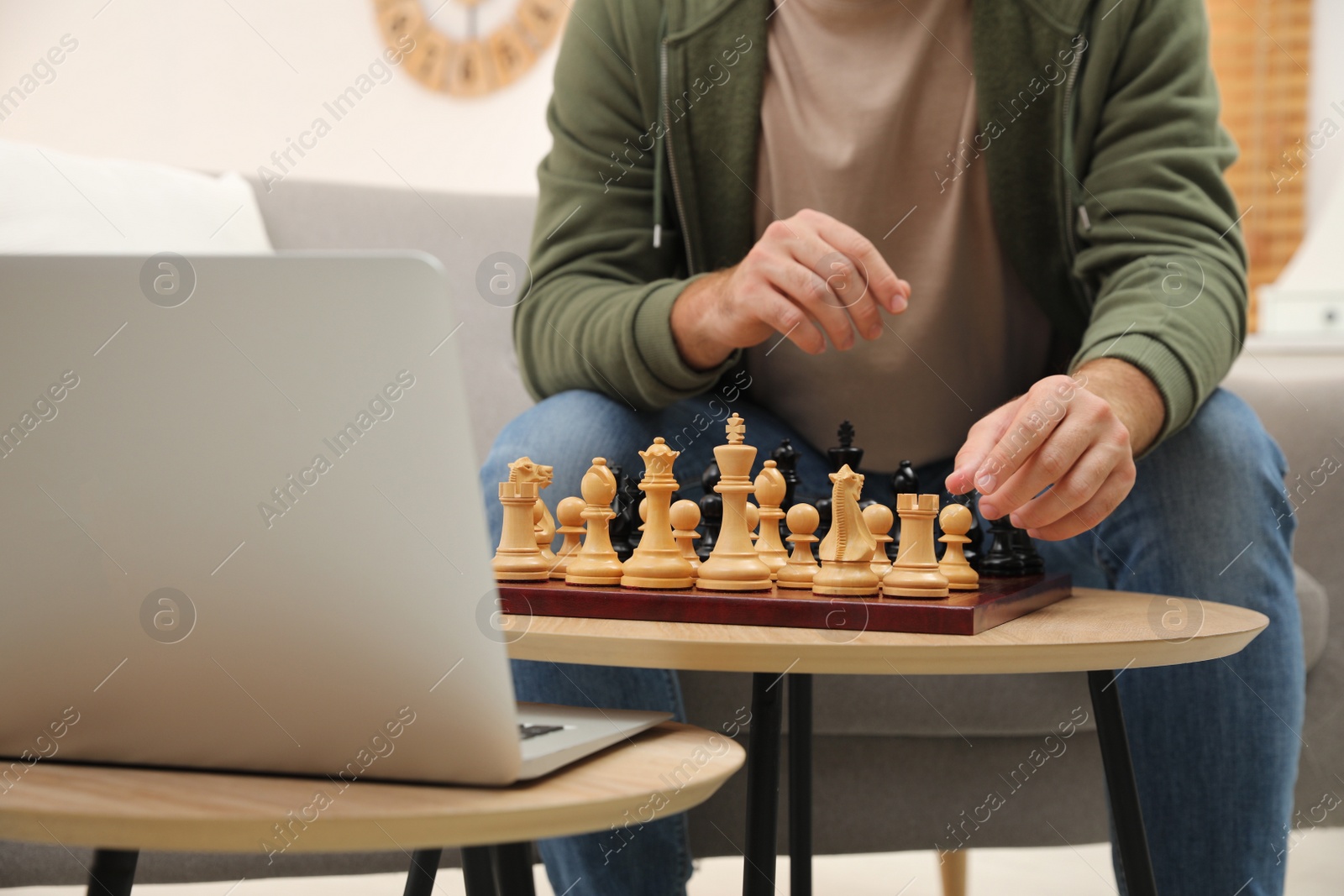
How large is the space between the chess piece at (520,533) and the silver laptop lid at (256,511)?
36cm

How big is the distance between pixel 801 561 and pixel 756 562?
0.05 metres

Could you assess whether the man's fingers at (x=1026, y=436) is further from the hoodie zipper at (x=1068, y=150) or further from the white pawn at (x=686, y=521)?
the hoodie zipper at (x=1068, y=150)

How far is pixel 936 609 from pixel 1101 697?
0.82ft

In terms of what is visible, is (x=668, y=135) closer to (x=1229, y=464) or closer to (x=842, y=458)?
(x=842, y=458)

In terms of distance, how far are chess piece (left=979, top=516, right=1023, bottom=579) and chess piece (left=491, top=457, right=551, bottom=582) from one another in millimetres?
341

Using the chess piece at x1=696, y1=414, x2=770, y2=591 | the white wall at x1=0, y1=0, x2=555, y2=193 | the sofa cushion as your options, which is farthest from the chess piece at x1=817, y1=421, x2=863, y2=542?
the white wall at x1=0, y1=0, x2=555, y2=193

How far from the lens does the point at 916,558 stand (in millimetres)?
771

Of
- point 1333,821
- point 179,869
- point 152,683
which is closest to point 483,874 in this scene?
point 152,683

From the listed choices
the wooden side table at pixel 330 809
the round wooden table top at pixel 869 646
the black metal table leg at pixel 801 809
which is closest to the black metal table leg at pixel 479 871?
the wooden side table at pixel 330 809

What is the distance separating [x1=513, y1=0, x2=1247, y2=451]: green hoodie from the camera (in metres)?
1.17

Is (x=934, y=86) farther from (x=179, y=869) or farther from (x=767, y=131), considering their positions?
(x=179, y=869)

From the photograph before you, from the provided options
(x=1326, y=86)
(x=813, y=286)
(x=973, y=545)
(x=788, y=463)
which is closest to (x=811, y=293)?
(x=813, y=286)

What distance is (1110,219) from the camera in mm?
1249

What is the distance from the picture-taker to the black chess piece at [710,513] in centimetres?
94
